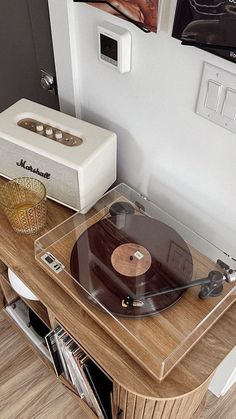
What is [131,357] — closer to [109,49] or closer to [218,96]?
[218,96]

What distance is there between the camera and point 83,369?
41.5 inches

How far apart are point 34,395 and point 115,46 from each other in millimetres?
1100

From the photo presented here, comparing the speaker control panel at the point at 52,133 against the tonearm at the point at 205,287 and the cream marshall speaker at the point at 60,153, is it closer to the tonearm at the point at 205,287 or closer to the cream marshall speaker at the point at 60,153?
the cream marshall speaker at the point at 60,153

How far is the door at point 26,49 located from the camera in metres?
1.18

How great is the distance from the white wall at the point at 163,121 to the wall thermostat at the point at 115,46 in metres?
0.01

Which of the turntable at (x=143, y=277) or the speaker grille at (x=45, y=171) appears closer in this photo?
the turntable at (x=143, y=277)

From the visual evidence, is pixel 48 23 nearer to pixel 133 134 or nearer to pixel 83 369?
pixel 133 134

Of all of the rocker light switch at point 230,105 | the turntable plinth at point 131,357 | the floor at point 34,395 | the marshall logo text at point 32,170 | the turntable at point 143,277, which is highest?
the rocker light switch at point 230,105

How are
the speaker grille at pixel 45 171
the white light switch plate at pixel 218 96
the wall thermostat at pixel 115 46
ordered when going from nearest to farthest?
the white light switch plate at pixel 218 96
the wall thermostat at pixel 115 46
the speaker grille at pixel 45 171

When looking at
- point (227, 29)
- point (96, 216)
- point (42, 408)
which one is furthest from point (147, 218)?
point (42, 408)

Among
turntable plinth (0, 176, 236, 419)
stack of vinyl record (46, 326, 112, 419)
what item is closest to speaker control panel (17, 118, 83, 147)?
turntable plinth (0, 176, 236, 419)

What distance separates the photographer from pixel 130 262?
3.14 feet

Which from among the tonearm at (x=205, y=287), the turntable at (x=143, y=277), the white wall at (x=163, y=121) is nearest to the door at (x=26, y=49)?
the white wall at (x=163, y=121)

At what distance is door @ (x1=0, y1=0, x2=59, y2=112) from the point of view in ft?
3.87
